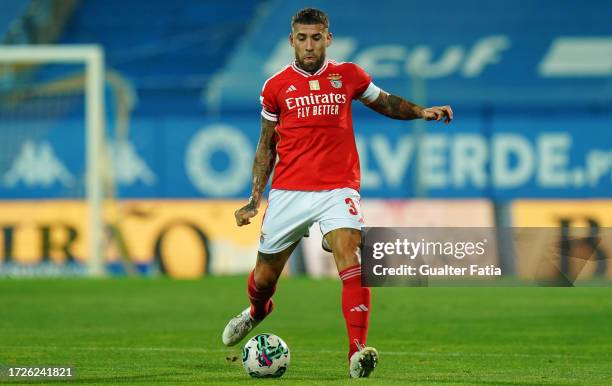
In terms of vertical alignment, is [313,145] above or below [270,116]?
below

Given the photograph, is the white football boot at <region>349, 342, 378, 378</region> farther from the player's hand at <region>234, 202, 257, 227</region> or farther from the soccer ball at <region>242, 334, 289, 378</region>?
the player's hand at <region>234, 202, 257, 227</region>

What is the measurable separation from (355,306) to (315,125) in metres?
1.11

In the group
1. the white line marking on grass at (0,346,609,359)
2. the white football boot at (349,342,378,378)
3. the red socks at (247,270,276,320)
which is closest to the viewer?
the white football boot at (349,342,378,378)

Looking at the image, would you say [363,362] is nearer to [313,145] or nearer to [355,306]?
[355,306]

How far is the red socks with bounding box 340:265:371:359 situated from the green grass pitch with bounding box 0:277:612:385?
27cm

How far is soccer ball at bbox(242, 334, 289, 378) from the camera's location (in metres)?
7.95

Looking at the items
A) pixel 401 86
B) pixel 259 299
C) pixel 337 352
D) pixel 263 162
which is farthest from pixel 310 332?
pixel 401 86

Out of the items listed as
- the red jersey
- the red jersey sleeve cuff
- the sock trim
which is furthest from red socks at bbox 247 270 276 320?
the red jersey sleeve cuff

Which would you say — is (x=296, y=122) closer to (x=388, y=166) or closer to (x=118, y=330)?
(x=118, y=330)

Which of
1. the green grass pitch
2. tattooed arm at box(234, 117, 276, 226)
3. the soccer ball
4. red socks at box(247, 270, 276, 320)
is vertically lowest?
the green grass pitch

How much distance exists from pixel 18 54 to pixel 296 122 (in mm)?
13288

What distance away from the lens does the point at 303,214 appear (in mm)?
8188

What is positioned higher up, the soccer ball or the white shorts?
the white shorts

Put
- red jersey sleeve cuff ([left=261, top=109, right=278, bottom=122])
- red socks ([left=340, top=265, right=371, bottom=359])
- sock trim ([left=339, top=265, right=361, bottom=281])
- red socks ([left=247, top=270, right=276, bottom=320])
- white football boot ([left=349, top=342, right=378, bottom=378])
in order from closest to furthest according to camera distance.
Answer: white football boot ([left=349, top=342, right=378, bottom=378]) < red socks ([left=340, top=265, right=371, bottom=359]) < sock trim ([left=339, top=265, right=361, bottom=281]) < red jersey sleeve cuff ([left=261, top=109, right=278, bottom=122]) < red socks ([left=247, top=270, right=276, bottom=320])
